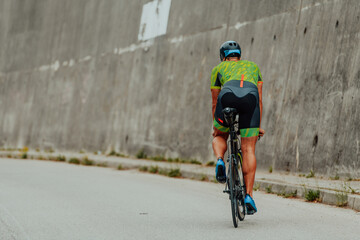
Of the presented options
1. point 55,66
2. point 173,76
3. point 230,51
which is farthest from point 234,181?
point 55,66

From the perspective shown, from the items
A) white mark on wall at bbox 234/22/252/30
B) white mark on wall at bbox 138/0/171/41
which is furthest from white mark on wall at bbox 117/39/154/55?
white mark on wall at bbox 234/22/252/30

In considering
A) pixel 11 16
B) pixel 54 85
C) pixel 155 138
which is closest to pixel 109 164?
pixel 155 138

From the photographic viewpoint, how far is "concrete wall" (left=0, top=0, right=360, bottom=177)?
37.6ft

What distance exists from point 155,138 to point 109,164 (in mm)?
1696

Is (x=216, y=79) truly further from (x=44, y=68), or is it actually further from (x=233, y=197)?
(x=44, y=68)

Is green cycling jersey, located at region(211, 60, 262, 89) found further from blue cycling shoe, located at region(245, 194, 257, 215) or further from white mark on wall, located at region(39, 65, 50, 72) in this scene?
white mark on wall, located at region(39, 65, 50, 72)

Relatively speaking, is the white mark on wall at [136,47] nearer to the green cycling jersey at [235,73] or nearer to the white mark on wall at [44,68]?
the white mark on wall at [44,68]

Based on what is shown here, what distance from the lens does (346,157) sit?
419 inches

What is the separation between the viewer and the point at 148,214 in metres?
7.37

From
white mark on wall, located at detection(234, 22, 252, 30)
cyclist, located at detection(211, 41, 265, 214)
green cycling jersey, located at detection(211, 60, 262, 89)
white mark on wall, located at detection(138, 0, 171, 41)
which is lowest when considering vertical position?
cyclist, located at detection(211, 41, 265, 214)

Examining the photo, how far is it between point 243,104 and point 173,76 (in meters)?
10.7

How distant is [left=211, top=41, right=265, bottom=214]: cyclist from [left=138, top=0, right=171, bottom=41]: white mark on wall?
38.5 ft

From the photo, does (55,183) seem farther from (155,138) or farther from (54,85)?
(54,85)

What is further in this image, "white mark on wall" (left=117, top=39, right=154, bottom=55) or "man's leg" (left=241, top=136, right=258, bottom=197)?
"white mark on wall" (left=117, top=39, right=154, bottom=55)
